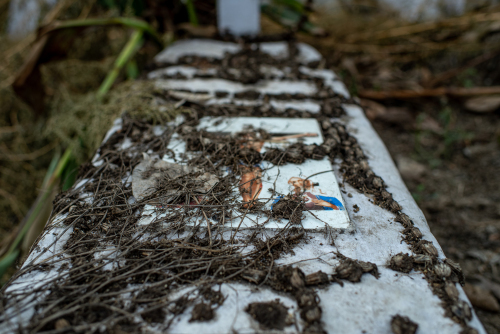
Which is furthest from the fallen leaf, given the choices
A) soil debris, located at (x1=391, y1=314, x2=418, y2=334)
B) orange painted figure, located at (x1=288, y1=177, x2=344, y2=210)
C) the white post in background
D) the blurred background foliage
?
soil debris, located at (x1=391, y1=314, x2=418, y2=334)

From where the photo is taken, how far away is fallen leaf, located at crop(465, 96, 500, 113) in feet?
7.87

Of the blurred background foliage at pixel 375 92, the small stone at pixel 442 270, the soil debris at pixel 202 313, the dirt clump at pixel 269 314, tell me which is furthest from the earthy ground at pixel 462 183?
the soil debris at pixel 202 313

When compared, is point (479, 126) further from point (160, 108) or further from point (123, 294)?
point (123, 294)

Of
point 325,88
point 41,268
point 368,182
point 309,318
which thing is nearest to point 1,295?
point 41,268

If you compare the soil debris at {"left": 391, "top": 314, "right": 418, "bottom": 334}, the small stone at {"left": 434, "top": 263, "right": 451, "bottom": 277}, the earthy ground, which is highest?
the small stone at {"left": 434, "top": 263, "right": 451, "bottom": 277}

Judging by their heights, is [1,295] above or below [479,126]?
above

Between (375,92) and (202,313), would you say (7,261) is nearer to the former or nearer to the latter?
(202,313)

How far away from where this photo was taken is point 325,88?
1.95 m

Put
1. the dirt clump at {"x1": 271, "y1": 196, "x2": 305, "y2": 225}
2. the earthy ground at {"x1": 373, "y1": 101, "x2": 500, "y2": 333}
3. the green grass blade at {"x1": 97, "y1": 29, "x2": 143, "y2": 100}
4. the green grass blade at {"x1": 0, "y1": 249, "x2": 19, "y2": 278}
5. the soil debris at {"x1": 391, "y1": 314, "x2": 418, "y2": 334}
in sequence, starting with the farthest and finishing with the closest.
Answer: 1. the green grass blade at {"x1": 97, "y1": 29, "x2": 143, "y2": 100}
2. the earthy ground at {"x1": 373, "y1": 101, "x2": 500, "y2": 333}
3. the green grass blade at {"x1": 0, "y1": 249, "x2": 19, "y2": 278}
4. the dirt clump at {"x1": 271, "y1": 196, "x2": 305, "y2": 225}
5. the soil debris at {"x1": 391, "y1": 314, "x2": 418, "y2": 334}

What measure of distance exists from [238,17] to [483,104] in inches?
78.5

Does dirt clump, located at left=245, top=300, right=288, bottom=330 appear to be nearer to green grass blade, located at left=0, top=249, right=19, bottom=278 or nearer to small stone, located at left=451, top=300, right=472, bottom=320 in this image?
small stone, located at left=451, top=300, right=472, bottom=320

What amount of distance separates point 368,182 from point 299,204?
32 cm

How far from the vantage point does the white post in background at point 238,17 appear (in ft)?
8.32

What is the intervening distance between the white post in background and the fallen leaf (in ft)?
5.77
